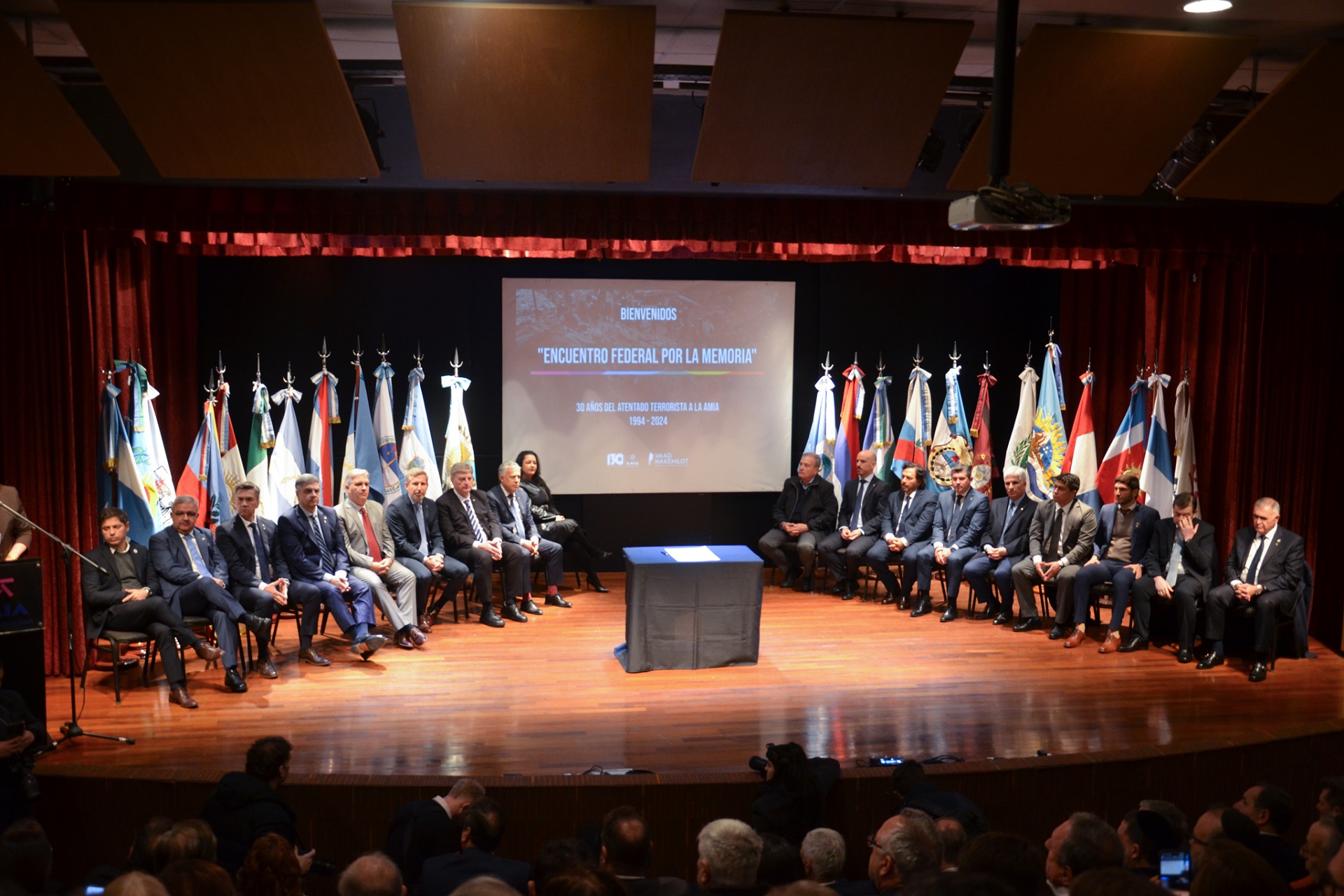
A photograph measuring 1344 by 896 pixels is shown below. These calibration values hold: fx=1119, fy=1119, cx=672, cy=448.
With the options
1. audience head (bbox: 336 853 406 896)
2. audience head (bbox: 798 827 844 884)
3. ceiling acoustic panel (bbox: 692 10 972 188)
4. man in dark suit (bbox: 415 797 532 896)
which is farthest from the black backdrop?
audience head (bbox: 336 853 406 896)

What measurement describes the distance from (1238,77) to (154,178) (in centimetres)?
588

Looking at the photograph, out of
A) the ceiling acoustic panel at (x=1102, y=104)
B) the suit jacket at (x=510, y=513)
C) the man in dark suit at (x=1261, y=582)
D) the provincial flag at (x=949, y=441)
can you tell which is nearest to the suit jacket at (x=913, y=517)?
the provincial flag at (x=949, y=441)

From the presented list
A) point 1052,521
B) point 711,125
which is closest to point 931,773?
point 711,125

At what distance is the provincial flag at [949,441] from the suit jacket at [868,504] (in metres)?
0.44

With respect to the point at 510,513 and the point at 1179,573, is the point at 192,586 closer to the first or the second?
the point at 510,513

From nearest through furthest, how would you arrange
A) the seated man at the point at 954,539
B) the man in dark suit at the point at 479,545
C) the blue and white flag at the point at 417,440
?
the man in dark suit at the point at 479,545 < the seated man at the point at 954,539 < the blue and white flag at the point at 417,440

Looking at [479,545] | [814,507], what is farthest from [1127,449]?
[479,545]

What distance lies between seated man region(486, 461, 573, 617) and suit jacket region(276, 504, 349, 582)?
55.2 inches

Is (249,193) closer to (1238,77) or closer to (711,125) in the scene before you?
(711,125)

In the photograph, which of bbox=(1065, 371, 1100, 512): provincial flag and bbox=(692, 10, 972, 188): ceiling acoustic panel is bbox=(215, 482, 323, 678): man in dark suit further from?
bbox=(1065, 371, 1100, 512): provincial flag

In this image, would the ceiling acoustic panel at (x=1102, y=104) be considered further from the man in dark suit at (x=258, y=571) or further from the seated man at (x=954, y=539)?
the man in dark suit at (x=258, y=571)

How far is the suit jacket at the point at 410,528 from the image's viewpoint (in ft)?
25.4

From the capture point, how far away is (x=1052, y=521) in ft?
25.8

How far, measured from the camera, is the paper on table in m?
6.89
